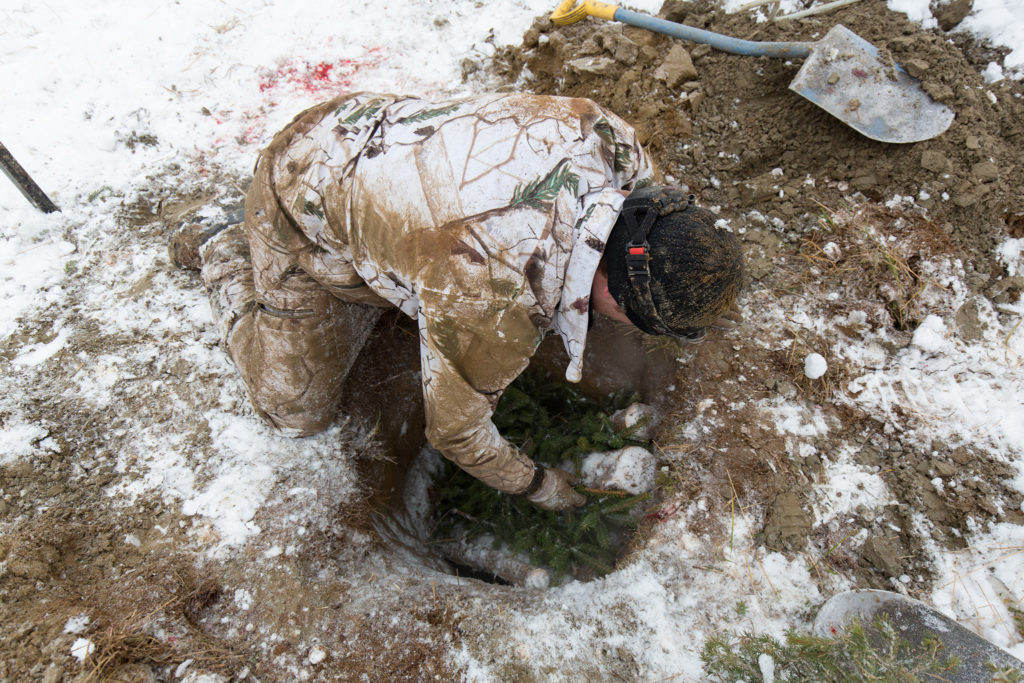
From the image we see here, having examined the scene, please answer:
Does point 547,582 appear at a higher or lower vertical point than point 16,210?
lower

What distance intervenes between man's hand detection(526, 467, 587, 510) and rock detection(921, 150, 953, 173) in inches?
101

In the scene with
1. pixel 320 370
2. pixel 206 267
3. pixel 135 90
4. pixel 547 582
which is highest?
pixel 135 90

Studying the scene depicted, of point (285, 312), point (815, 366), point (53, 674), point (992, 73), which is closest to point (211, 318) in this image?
point (285, 312)

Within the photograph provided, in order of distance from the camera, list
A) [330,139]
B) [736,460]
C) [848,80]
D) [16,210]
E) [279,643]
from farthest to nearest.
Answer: [16,210], [848,80], [736,460], [279,643], [330,139]

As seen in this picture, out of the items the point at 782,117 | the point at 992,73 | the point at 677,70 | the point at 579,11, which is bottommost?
the point at 782,117

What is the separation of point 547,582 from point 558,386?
1181 mm

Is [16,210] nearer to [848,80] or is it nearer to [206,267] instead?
[206,267]

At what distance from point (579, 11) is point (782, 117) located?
1.52 m

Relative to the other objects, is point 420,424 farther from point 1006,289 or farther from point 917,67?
point 917,67

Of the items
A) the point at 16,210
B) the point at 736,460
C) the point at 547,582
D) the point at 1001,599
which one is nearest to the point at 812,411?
the point at 736,460

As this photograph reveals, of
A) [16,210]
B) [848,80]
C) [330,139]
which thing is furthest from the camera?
[16,210]

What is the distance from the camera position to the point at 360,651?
2.21m

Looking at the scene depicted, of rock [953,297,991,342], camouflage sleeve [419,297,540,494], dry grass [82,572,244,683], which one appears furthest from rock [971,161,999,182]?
dry grass [82,572,244,683]

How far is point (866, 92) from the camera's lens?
2.78 metres
